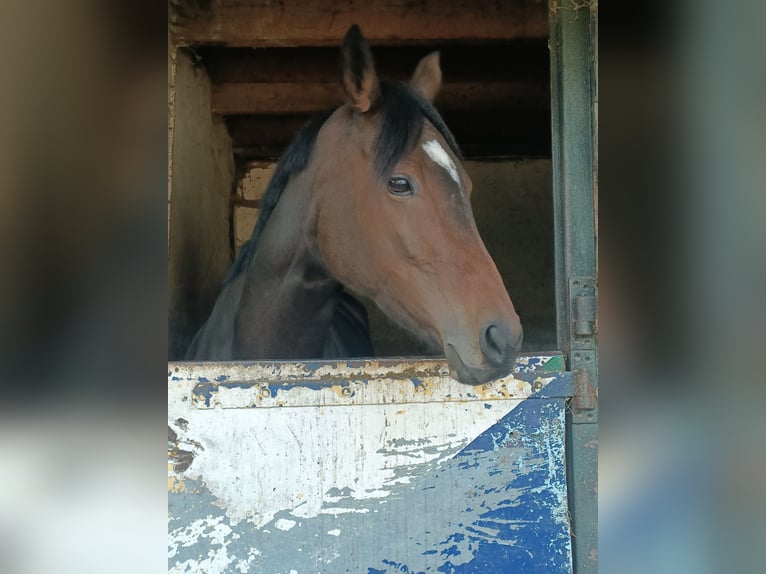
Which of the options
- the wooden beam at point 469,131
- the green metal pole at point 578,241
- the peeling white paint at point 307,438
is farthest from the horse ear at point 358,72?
the wooden beam at point 469,131

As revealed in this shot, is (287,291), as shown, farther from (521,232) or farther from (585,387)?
(521,232)

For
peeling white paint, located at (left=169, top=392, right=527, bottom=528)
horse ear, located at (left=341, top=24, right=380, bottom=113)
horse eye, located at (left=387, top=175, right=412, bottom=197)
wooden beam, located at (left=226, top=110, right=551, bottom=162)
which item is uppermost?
wooden beam, located at (left=226, top=110, right=551, bottom=162)

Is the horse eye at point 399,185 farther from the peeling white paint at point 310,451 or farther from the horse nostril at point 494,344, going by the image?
the peeling white paint at point 310,451

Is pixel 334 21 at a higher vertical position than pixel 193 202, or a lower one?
higher

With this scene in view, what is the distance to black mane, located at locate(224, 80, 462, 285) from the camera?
175cm

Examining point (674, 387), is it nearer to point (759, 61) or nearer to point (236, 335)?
point (759, 61)

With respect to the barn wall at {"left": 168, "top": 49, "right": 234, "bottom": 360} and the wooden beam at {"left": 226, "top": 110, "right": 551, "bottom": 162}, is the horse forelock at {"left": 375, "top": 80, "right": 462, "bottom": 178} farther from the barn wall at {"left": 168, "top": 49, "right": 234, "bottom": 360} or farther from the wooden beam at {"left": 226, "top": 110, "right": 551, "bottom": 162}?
the wooden beam at {"left": 226, "top": 110, "right": 551, "bottom": 162}

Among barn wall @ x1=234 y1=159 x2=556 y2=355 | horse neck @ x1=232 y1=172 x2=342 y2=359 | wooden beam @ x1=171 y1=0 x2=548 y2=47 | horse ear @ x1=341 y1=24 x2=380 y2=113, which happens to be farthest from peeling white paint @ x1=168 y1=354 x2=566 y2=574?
barn wall @ x1=234 y1=159 x2=556 y2=355

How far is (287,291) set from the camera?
212 centimetres

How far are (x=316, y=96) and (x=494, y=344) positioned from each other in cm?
245

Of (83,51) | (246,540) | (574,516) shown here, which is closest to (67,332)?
(83,51)

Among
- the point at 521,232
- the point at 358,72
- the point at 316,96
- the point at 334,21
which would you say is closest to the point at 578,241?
the point at 358,72

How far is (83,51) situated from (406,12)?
2360mm

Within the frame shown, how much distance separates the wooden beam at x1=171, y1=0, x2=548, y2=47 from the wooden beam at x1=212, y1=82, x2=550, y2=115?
0.64 m
